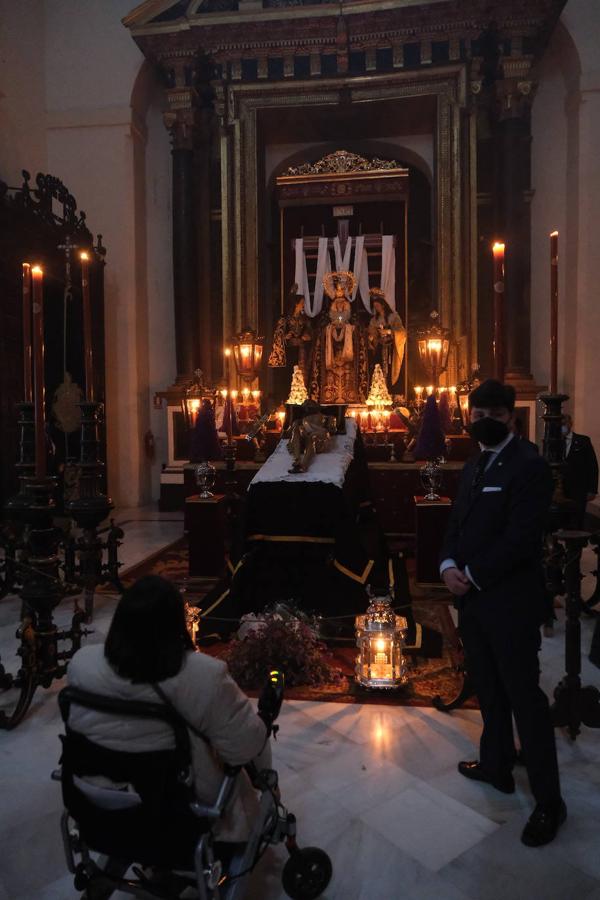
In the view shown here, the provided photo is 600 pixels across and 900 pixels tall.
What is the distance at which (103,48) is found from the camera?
1260cm

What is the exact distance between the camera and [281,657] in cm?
433

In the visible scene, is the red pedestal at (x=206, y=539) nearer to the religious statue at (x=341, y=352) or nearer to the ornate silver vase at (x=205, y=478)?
the ornate silver vase at (x=205, y=478)

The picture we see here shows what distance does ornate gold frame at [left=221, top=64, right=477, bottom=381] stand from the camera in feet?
39.5

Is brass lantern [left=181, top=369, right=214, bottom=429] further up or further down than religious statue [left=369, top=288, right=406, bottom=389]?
further down

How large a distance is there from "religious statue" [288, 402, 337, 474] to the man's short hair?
2.93 metres

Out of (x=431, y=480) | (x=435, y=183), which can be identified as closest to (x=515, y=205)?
(x=435, y=183)

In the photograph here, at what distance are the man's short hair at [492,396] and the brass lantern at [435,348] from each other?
355 inches

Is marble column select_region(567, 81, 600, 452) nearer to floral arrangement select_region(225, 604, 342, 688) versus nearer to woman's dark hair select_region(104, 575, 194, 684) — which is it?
floral arrangement select_region(225, 604, 342, 688)

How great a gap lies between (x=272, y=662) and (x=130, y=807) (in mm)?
2486

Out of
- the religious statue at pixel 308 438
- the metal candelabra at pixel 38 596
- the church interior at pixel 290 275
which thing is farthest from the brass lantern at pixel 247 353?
the metal candelabra at pixel 38 596

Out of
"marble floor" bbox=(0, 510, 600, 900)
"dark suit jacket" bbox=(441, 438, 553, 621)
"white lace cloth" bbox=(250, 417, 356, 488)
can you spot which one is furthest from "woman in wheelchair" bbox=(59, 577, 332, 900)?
"white lace cloth" bbox=(250, 417, 356, 488)

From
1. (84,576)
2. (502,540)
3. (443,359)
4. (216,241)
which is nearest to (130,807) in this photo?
(502,540)

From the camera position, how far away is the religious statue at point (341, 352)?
12539mm

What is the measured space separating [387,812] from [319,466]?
127 inches
